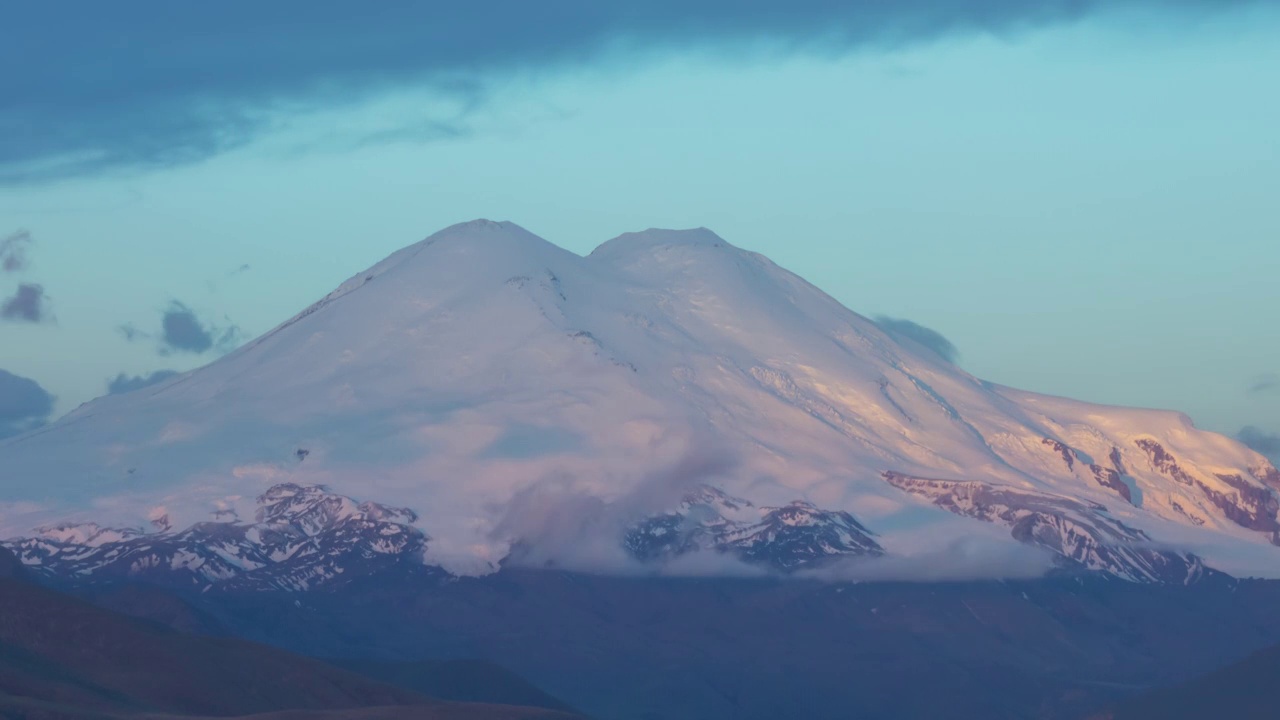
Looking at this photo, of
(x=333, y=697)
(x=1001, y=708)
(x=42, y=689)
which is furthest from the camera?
(x=1001, y=708)

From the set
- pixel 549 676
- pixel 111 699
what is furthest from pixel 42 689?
pixel 549 676

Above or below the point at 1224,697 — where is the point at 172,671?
above

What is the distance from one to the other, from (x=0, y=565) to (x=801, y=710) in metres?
68.2

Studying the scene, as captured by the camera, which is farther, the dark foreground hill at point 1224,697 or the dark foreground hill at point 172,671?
the dark foreground hill at point 1224,697

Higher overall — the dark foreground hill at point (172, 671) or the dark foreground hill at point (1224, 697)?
the dark foreground hill at point (172, 671)

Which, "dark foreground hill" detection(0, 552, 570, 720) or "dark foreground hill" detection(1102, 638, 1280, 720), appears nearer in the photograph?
"dark foreground hill" detection(0, 552, 570, 720)

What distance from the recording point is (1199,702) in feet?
516

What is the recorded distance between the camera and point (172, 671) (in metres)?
128

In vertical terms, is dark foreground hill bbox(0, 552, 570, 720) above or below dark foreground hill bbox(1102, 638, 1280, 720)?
above

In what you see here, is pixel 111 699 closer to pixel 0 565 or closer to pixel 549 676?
pixel 0 565

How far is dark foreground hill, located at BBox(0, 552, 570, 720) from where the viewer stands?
11938 cm

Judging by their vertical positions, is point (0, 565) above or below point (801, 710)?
above

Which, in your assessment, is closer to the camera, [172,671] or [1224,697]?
[172,671]

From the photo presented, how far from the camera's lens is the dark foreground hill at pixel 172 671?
4700 inches
